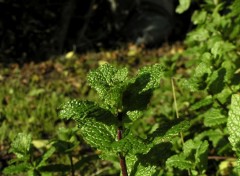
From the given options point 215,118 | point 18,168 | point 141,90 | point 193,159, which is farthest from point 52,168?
point 141,90

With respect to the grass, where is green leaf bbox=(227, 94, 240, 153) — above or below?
below

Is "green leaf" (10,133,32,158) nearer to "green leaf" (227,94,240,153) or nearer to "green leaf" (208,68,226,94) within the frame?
"green leaf" (208,68,226,94)

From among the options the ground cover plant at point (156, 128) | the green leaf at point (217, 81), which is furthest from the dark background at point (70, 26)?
the green leaf at point (217, 81)

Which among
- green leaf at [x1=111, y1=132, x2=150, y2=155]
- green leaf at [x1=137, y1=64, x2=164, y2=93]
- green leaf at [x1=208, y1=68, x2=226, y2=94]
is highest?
green leaf at [x1=208, y1=68, x2=226, y2=94]

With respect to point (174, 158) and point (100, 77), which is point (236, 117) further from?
point (174, 158)

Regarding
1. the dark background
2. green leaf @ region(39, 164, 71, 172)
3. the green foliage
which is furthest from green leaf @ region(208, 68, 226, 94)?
the dark background

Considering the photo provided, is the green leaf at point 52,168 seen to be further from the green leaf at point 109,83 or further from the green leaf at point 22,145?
the green leaf at point 109,83

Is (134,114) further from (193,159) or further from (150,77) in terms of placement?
(193,159)
